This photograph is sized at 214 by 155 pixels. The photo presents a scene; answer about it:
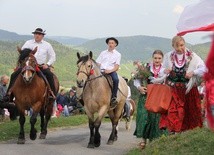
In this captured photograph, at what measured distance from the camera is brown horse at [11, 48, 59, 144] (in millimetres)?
10703

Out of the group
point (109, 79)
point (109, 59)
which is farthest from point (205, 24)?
point (109, 59)

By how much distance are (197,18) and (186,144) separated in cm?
397

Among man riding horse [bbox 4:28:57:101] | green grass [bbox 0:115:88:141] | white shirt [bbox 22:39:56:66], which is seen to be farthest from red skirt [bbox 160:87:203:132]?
green grass [bbox 0:115:88:141]

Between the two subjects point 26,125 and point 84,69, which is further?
point 26,125

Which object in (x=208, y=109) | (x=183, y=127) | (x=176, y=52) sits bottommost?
(x=183, y=127)

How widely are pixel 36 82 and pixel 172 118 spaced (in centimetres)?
404

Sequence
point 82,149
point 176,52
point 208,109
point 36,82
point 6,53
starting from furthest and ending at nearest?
point 6,53
point 36,82
point 82,149
point 176,52
point 208,109

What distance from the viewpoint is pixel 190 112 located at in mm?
8352

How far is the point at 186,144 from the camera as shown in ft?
25.0

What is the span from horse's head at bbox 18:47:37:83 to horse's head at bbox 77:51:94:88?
3.69 ft

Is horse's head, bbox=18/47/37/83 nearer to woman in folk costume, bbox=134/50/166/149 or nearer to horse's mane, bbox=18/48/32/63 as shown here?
horse's mane, bbox=18/48/32/63

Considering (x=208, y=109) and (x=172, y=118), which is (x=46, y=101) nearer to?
(x=172, y=118)

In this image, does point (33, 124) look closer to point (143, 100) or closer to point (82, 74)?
point (82, 74)

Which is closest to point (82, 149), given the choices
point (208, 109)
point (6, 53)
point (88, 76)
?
point (88, 76)
